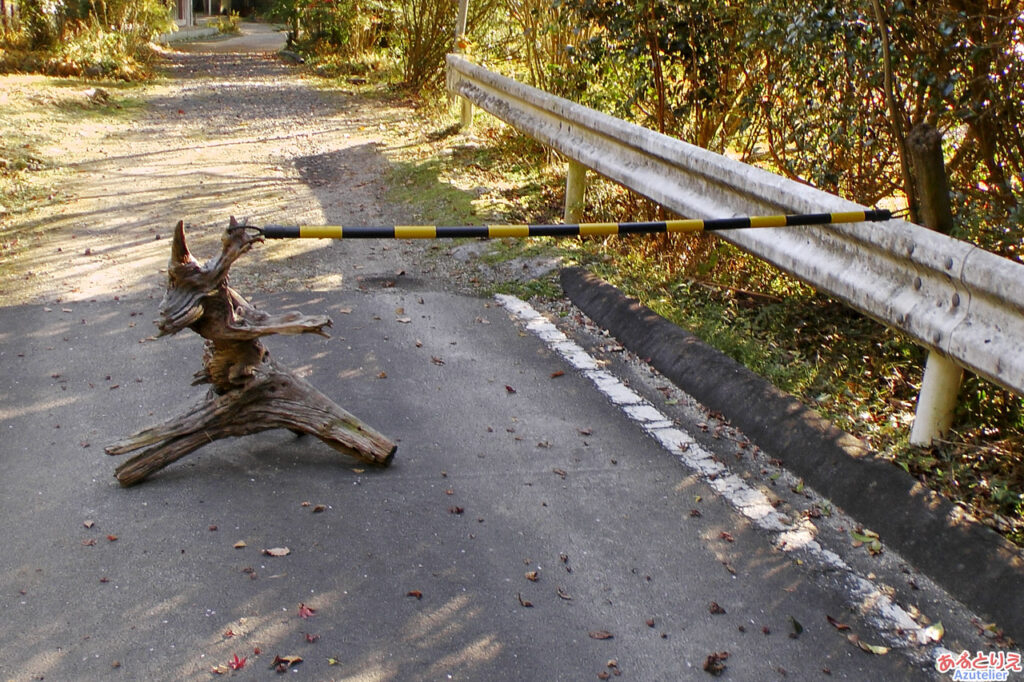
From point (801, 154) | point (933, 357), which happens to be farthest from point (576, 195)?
point (933, 357)

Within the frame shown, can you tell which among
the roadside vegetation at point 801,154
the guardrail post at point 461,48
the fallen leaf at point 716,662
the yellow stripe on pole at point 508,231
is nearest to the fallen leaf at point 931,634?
the fallen leaf at point 716,662

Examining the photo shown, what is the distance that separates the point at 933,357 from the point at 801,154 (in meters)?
3.00

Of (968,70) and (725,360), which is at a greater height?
(968,70)

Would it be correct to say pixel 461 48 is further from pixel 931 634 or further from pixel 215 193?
pixel 931 634

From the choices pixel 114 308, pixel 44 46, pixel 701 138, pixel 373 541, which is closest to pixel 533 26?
pixel 701 138

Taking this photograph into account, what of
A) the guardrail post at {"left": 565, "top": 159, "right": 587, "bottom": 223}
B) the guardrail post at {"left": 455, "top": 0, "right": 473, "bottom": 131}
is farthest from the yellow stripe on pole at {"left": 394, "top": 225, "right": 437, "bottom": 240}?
the guardrail post at {"left": 455, "top": 0, "right": 473, "bottom": 131}

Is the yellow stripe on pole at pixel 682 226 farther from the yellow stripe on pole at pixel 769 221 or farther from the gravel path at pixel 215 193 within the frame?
Answer: the gravel path at pixel 215 193

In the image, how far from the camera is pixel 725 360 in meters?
5.26

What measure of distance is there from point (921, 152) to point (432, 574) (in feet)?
10.9

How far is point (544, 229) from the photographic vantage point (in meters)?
4.71

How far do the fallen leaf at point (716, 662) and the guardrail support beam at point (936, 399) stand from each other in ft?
5.78

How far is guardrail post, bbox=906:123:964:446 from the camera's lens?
14.1 feet

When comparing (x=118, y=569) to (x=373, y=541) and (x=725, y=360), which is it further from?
(x=725, y=360)

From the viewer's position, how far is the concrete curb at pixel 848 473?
3.45 metres
